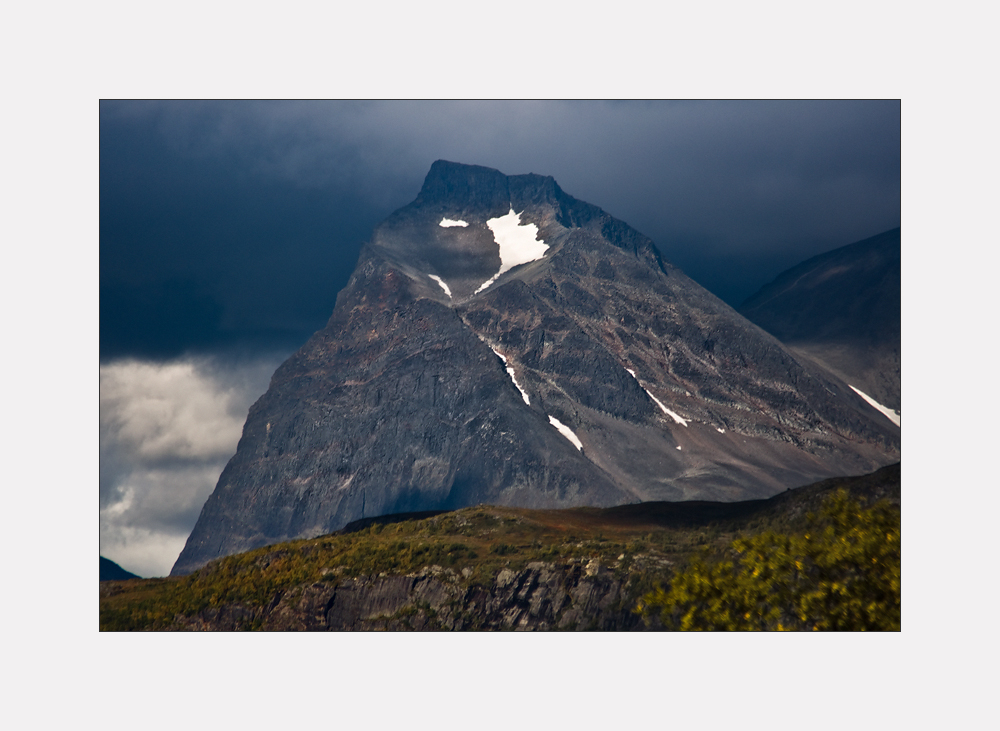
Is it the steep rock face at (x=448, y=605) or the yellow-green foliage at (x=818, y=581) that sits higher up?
the yellow-green foliage at (x=818, y=581)

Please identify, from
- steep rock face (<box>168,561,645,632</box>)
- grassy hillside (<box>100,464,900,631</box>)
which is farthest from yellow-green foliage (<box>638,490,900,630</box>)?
grassy hillside (<box>100,464,900,631</box>)

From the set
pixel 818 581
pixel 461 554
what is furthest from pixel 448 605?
pixel 818 581

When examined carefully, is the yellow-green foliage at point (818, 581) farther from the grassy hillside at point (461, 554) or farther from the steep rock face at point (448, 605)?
the grassy hillside at point (461, 554)

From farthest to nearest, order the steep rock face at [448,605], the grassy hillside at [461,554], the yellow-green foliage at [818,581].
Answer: the grassy hillside at [461,554] → the steep rock face at [448,605] → the yellow-green foliage at [818,581]

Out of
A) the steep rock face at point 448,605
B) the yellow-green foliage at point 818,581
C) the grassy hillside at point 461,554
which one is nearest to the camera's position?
the yellow-green foliage at point 818,581

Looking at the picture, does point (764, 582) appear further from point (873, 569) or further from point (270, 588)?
point (270, 588)

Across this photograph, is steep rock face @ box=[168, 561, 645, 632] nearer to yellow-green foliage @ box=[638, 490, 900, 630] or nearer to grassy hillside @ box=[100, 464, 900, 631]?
grassy hillside @ box=[100, 464, 900, 631]

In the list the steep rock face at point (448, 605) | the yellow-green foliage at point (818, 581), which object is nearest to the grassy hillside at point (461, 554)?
the steep rock face at point (448, 605)
